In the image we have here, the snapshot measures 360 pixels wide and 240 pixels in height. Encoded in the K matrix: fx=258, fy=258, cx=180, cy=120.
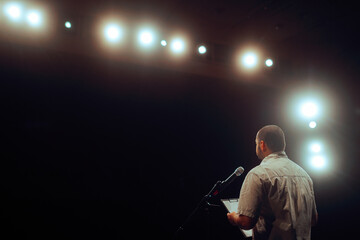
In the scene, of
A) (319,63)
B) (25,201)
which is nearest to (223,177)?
(319,63)

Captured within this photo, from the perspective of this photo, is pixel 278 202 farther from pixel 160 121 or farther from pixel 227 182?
pixel 160 121

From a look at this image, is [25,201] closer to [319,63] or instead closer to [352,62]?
[319,63]

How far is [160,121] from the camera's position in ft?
14.4

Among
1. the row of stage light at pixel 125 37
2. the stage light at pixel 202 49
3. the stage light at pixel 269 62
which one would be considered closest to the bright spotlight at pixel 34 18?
the row of stage light at pixel 125 37

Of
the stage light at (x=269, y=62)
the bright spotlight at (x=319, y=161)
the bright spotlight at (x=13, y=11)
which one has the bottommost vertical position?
the bright spotlight at (x=319, y=161)

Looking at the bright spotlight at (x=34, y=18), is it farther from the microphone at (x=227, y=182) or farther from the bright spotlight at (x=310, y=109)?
the bright spotlight at (x=310, y=109)

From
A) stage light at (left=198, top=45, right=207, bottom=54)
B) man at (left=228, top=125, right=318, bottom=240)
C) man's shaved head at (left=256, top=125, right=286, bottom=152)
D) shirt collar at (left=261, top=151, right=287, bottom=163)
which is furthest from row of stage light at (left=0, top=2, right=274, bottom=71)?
man at (left=228, top=125, right=318, bottom=240)

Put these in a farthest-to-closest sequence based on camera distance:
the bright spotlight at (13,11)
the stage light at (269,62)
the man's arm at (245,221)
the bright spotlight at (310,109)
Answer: the bright spotlight at (310,109), the stage light at (269,62), the bright spotlight at (13,11), the man's arm at (245,221)

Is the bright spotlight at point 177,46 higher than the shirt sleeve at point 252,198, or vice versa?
the bright spotlight at point 177,46

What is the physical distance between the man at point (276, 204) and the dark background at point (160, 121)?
163 centimetres

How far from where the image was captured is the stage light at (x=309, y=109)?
4.38 meters

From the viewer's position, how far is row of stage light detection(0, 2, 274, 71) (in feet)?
9.83

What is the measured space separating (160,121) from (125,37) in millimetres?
1504

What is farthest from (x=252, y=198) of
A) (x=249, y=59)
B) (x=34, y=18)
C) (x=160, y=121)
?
(x=34, y=18)
